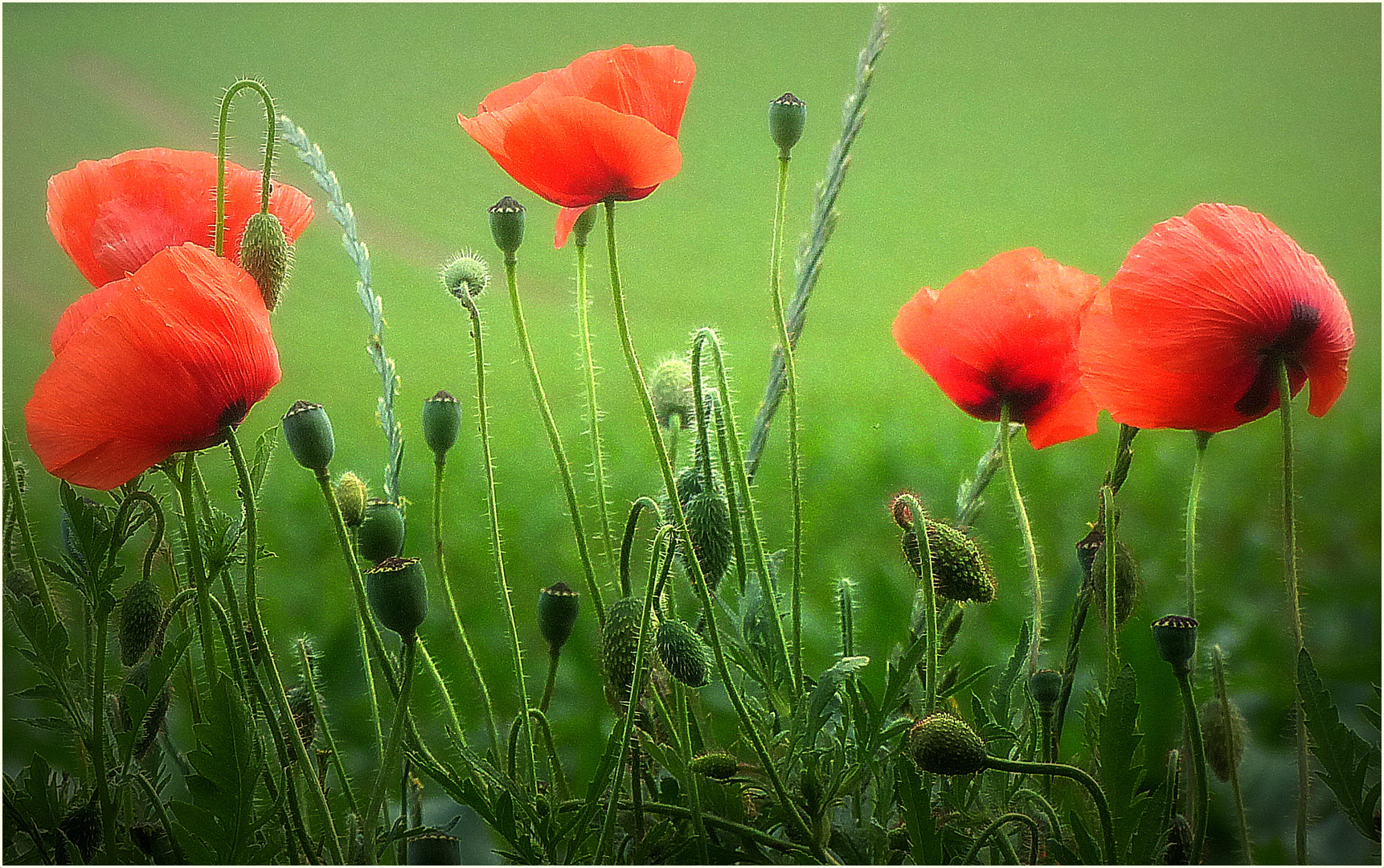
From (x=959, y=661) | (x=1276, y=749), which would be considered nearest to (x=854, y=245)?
(x=959, y=661)

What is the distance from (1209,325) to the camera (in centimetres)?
44

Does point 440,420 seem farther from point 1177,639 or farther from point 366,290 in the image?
point 1177,639

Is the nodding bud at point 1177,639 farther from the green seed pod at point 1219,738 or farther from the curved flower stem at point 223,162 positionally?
the curved flower stem at point 223,162

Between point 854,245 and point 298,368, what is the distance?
1.05ft

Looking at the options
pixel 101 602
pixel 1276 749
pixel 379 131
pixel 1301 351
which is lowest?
pixel 1276 749

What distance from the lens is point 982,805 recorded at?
0.49 metres

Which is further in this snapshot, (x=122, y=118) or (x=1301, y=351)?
(x=122, y=118)

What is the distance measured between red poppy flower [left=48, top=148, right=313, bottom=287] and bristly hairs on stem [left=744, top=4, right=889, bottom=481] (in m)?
0.25

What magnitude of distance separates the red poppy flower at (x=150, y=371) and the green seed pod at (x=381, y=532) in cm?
7

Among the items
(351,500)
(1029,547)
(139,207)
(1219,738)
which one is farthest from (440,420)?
(1219,738)

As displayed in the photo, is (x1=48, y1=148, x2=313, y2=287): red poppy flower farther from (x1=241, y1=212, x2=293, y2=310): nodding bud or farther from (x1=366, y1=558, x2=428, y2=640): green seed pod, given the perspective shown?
(x1=366, y1=558, x2=428, y2=640): green seed pod

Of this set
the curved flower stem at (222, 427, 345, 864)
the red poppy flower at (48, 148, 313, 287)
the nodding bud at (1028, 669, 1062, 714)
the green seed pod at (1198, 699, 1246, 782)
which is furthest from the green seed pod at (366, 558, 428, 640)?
the green seed pod at (1198, 699, 1246, 782)

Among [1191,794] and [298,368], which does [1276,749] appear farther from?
[298,368]

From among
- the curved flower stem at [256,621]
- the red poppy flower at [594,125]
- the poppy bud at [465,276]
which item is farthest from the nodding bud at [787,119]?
the curved flower stem at [256,621]
